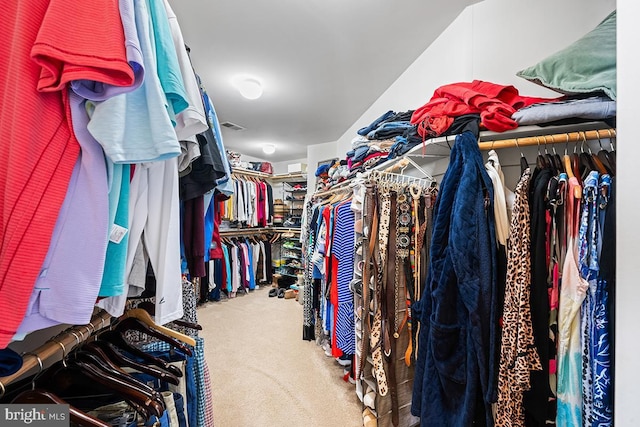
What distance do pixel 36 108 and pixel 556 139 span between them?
57.7 inches

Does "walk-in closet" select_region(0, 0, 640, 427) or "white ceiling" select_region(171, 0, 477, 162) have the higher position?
"white ceiling" select_region(171, 0, 477, 162)

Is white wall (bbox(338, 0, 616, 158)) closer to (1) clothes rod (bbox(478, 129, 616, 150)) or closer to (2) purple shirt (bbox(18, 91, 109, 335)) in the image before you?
(1) clothes rod (bbox(478, 129, 616, 150))

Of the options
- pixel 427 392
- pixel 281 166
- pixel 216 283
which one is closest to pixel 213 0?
pixel 427 392

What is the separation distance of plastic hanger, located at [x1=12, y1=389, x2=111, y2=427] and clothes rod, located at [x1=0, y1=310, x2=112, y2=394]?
4cm

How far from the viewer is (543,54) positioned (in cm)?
134

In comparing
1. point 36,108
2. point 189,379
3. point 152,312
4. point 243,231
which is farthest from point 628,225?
point 243,231

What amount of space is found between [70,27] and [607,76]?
4.63 ft

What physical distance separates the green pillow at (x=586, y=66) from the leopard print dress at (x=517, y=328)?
34 cm

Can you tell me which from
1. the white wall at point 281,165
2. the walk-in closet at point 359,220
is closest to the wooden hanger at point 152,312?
the walk-in closet at point 359,220

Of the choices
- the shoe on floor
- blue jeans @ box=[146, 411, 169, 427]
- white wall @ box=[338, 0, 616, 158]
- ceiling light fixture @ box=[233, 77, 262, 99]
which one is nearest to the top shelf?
ceiling light fixture @ box=[233, 77, 262, 99]

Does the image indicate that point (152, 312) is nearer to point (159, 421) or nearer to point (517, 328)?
point (159, 421)

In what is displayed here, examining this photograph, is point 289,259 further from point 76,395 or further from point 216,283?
point 76,395

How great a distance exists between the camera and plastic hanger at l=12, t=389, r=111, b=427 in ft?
1.85

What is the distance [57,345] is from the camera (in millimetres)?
691
